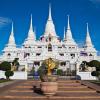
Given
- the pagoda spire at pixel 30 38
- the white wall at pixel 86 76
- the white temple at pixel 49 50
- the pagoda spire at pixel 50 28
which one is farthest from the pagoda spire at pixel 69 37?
the white wall at pixel 86 76

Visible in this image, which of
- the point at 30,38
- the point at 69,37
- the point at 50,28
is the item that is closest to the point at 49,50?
the point at 30,38

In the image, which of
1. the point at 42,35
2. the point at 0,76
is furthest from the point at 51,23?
the point at 0,76

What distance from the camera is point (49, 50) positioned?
78.9 metres

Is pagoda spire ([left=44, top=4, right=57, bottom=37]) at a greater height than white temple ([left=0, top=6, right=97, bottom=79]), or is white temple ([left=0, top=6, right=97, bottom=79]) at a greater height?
pagoda spire ([left=44, top=4, right=57, bottom=37])

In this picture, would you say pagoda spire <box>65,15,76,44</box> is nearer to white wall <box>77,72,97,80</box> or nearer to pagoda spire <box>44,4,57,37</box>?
pagoda spire <box>44,4,57,37</box>

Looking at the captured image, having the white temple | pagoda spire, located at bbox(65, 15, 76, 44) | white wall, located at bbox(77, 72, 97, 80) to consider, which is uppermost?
pagoda spire, located at bbox(65, 15, 76, 44)

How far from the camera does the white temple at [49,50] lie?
71438mm

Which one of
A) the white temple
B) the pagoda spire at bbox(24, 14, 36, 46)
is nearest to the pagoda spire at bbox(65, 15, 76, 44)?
the white temple

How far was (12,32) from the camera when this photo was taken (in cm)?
8994

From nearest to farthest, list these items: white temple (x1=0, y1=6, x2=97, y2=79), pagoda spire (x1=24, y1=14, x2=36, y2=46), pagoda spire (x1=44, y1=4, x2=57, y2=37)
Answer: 1. white temple (x1=0, y1=6, x2=97, y2=79)
2. pagoda spire (x1=24, y1=14, x2=36, y2=46)
3. pagoda spire (x1=44, y1=4, x2=57, y2=37)

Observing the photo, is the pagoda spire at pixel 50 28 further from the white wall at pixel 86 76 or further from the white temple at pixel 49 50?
the white wall at pixel 86 76

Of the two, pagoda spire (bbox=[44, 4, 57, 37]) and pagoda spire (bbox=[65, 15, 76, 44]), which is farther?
pagoda spire (bbox=[65, 15, 76, 44])

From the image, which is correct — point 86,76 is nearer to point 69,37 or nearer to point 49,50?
point 49,50

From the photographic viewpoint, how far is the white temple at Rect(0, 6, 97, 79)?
71.4 metres
